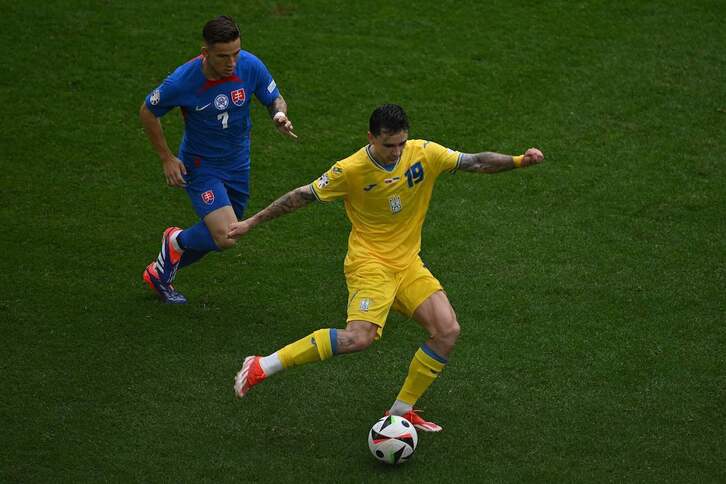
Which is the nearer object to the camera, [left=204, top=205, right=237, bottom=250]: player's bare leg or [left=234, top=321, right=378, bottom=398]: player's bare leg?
[left=234, top=321, right=378, bottom=398]: player's bare leg

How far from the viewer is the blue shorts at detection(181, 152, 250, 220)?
8.89 metres

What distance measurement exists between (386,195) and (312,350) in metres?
1.28

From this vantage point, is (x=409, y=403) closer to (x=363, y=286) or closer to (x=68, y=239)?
(x=363, y=286)

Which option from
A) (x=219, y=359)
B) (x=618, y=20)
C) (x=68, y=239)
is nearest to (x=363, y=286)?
(x=219, y=359)

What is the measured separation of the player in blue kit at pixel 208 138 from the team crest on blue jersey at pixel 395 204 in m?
1.30

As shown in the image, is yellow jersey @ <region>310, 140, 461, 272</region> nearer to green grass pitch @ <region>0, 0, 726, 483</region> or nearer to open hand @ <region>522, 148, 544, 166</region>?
open hand @ <region>522, 148, 544, 166</region>

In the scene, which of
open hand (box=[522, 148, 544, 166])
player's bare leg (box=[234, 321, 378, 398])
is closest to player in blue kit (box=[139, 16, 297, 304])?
player's bare leg (box=[234, 321, 378, 398])

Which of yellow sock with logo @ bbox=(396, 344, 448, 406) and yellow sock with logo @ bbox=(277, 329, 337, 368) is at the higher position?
yellow sock with logo @ bbox=(277, 329, 337, 368)

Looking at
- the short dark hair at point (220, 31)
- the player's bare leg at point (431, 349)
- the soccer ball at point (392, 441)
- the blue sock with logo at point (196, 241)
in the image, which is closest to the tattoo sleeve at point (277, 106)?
the short dark hair at point (220, 31)

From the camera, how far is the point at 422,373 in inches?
292

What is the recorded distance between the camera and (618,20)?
14031 millimetres

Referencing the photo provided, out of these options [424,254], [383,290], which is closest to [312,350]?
[383,290]

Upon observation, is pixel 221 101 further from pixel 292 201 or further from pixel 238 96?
pixel 292 201

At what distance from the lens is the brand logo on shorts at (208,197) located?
29.1 feet
